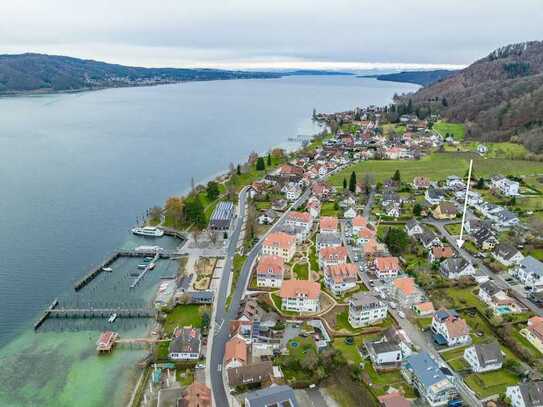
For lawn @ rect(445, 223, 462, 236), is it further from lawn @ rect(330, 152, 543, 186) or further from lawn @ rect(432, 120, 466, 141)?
lawn @ rect(432, 120, 466, 141)

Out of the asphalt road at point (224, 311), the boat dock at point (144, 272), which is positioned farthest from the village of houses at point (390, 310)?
the boat dock at point (144, 272)

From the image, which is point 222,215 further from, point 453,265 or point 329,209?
point 453,265

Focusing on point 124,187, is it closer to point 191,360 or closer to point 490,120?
point 191,360

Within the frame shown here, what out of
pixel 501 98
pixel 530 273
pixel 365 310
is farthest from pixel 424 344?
pixel 501 98

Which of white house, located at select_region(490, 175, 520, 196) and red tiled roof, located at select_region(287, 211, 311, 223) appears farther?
white house, located at select_region(490, 175, 520, 196)

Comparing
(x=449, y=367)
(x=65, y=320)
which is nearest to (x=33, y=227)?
(x=65, y=320)

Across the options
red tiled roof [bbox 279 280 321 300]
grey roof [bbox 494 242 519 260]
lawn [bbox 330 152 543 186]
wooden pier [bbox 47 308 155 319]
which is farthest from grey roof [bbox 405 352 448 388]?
lawn [bbox 330 152 543 186]

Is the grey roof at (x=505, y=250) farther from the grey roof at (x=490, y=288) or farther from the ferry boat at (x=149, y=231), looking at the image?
the ferry boat at (x=149, y=231)
